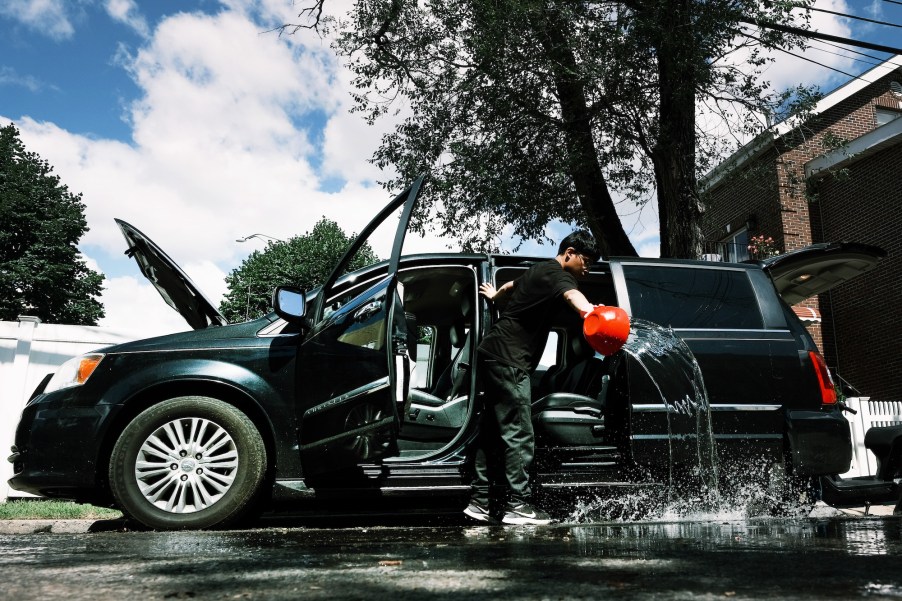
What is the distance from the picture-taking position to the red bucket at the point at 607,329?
4293 mm

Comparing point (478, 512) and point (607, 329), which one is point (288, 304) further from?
point (607, 329)

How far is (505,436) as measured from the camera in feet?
15.5

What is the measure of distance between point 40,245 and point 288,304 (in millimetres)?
38749

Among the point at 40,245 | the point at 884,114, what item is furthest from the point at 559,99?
the point at 40,245

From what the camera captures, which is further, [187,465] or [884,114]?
[884,114]

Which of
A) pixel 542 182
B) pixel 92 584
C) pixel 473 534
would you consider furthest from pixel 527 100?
pixel 92 584

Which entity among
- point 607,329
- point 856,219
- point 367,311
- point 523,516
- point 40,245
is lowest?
point 523,516

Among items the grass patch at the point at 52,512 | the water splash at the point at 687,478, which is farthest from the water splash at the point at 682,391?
the grass patch at the point at 52,512

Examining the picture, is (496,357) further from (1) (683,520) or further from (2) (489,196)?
(2) (489,196)

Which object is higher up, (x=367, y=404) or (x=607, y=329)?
(x=607, y=329)

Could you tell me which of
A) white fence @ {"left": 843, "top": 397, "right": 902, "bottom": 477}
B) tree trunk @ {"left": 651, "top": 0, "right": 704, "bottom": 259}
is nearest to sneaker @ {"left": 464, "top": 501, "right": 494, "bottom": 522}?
tree trunk @ {"left": 651, "top": 0, "right": 704, "bottom": 259}

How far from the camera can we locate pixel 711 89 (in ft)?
35.1

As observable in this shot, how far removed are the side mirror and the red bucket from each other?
1.73 m

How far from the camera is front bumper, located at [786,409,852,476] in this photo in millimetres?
4938
